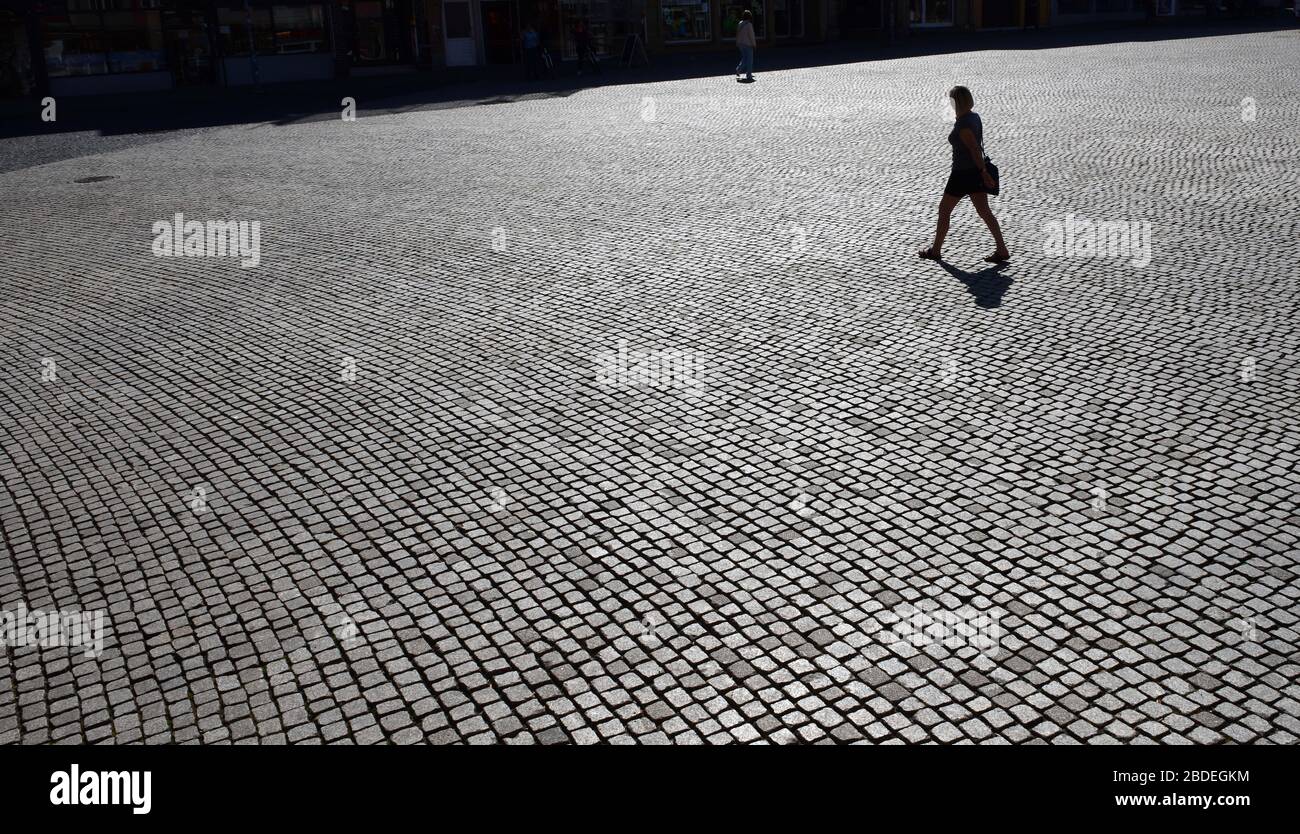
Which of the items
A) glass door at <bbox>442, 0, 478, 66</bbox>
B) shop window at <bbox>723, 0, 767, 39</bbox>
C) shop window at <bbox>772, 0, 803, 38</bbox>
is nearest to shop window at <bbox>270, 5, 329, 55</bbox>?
glass door at <bbox>442, 0, 478, 66</bbox>

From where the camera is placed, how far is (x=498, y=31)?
43906 millimetres

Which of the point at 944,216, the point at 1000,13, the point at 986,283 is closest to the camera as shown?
the point at 986,283

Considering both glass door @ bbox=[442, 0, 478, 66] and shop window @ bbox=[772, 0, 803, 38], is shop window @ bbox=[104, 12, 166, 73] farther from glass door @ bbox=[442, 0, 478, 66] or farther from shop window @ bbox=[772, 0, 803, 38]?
shop window @ bbox=[772, 0, 803, 38]

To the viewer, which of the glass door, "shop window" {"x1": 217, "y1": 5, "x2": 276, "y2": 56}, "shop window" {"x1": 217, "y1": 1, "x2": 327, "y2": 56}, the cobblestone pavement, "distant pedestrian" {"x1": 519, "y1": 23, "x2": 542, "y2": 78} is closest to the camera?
the cobblestone pavement

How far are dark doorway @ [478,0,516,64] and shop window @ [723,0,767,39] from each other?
8850 mm

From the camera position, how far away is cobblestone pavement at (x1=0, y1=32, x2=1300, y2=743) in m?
4.59

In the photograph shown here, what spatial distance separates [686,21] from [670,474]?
1687 inches

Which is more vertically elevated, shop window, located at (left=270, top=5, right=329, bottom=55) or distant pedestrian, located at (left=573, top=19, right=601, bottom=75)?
shop window, located at (left=270, top=5, right=329, bottom=55)

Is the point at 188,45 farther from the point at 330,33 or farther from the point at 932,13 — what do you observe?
the point at 932,13

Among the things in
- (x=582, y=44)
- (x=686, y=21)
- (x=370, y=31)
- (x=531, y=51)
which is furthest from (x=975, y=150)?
(x=686, y=21)

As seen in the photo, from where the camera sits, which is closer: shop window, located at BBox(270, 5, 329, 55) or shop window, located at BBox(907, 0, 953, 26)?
shop window, located at BBox(270, 5, 329, 55)
